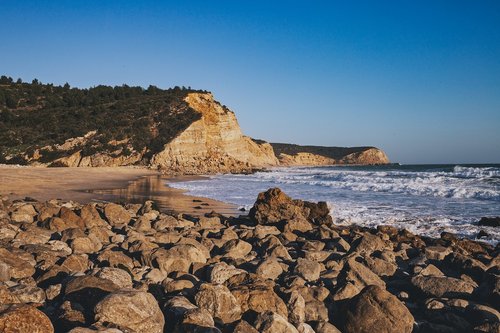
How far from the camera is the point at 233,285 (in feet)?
16.6

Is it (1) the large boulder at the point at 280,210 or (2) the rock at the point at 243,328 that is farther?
(1) the large boulder at the point at 280,210

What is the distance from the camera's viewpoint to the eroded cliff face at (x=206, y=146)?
5444 cm

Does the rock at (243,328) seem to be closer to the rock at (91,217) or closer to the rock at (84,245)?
the rock at (84,245)

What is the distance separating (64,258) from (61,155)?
44697 millimetres

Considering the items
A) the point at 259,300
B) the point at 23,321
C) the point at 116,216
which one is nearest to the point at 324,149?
the point at 116,216

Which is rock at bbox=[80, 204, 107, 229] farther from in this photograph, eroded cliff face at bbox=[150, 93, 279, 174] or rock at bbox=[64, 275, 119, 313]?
eroded cliff face at bbox=[150, 93, 279, 174]

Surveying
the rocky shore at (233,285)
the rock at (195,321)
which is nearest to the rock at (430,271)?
the rocky shore at (233,285)

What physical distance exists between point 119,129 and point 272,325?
179 ft

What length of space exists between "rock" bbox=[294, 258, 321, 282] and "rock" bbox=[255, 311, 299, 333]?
203cm

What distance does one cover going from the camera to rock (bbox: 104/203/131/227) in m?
10.4

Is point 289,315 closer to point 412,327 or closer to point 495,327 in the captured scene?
point 412,327

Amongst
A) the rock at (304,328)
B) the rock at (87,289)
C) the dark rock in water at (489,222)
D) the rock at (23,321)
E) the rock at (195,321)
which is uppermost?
the rock at (23,321)

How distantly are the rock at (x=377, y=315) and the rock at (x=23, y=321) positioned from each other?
301cm

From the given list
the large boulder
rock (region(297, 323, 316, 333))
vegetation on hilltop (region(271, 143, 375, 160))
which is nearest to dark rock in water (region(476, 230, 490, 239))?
the large boulder
